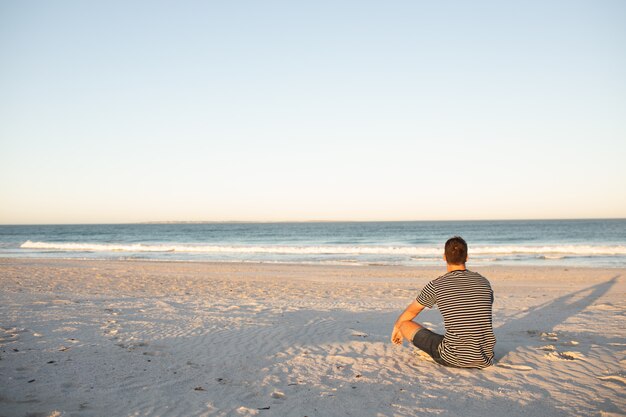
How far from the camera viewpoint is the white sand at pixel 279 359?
4145mm

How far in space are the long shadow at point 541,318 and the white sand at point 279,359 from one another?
40 millimetres

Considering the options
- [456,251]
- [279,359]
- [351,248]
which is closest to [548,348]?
[456,251]

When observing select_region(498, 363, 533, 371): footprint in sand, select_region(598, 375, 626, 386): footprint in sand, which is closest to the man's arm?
select_region(498, 363, 533, 371): footprint in sand

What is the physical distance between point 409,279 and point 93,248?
30229 mm

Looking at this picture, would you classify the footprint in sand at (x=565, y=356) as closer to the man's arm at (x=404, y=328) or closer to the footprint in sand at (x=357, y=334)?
the man's arm at (x=404, y=328)

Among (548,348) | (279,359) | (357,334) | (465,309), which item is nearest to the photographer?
(465,309)

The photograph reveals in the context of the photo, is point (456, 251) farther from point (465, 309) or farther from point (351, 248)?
point (351, 248)

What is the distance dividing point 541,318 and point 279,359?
562cm

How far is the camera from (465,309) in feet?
15.5

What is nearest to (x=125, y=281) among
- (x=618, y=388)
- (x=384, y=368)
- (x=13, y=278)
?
(x=13, y=278)

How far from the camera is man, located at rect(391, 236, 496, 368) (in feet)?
15.5

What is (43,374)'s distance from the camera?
4.80 meters

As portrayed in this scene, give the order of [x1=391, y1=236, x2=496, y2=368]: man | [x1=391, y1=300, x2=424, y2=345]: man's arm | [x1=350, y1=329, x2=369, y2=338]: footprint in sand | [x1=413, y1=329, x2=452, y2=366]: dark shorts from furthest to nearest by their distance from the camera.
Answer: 1. [x1=350, y1=329, x2=369, y2=338]: footprint in sand
2. [x1=391, y1=300, x2=424, y2=345]: man's arm
3. [x1=413, y1=329, x2=452, y2=366]: dark shorts
4. [x1=391, y1=236, x2=496, y2=368]: man

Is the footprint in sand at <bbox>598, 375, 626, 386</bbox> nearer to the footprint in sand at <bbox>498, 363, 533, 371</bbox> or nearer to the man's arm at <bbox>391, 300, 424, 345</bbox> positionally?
the footprint in sand at <bbox>498, 363, 533, 371</bbox>
